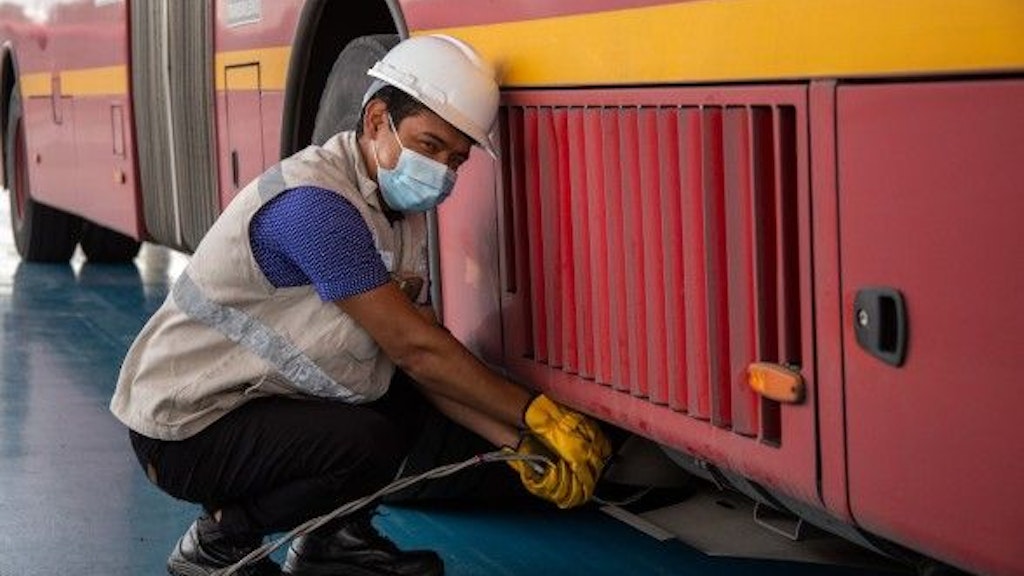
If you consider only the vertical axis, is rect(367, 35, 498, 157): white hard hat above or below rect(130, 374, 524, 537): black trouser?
above

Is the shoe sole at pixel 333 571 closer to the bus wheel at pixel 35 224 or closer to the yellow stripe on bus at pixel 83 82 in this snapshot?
the yellow stripe on bus at pixel 83 82

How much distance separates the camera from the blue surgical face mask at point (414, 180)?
401 centimetres

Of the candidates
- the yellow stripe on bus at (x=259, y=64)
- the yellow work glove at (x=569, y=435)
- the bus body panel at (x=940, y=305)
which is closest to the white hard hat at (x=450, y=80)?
the yellow work glove at (x=569, y=435)

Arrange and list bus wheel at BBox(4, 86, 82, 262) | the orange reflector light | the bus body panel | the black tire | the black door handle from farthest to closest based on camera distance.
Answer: bus wheel at BBox(4, 86, 82, 262) < the black tire < the orange reflector light < the black door handle < the bus body panel

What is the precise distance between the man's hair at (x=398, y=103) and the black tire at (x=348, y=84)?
0.69 m

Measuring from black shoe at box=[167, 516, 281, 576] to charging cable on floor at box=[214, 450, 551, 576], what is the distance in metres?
0.06

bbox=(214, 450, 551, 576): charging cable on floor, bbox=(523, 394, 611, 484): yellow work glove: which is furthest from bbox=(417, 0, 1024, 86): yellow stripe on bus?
bbox=(214, 450, 551, 576): charging cable on floor

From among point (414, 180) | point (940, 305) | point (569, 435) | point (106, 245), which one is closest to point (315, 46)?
point (414, 180)

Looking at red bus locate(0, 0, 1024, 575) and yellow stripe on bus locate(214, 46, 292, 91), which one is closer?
red bus locate(0, 0, 1024, 575)

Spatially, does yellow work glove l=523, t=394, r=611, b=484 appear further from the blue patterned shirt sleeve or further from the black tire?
the black tire

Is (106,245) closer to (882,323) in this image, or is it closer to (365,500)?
(365,500)

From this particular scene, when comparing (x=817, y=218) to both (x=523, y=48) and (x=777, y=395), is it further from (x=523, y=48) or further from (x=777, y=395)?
(x=523, y=48)

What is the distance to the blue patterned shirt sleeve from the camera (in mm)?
3941

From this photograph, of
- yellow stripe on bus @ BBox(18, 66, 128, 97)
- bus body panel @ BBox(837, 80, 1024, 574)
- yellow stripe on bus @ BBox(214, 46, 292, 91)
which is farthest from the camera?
yellow stripe on bus @ BBox(18, 66, 128, 97)
